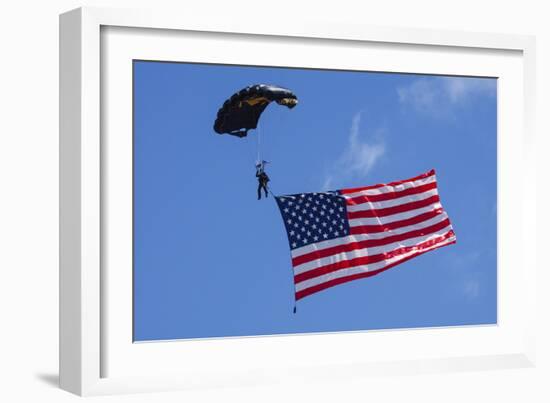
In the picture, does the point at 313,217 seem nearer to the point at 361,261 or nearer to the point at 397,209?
the point at 361,261

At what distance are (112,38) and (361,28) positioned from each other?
2.32m

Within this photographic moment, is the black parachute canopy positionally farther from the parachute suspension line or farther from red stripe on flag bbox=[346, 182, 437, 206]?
red stripe on flag bbox=[346, 182, 437, 206]

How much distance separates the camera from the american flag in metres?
9.97

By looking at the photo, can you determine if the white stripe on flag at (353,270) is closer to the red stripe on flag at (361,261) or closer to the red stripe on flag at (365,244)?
the red stripe on flag at (361,261)

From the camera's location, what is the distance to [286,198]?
9812 millimetres

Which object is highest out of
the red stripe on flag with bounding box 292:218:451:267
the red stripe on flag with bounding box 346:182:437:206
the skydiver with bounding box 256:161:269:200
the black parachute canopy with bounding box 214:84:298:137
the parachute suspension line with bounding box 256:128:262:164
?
the black parachute canopy with bounding box 214:84:298:137

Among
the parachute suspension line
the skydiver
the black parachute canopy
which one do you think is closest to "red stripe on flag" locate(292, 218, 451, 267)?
the skydiver

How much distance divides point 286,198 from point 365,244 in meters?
1.06

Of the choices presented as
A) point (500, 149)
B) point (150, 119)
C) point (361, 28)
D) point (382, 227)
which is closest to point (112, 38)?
point (150, 119)

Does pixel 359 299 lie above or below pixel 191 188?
below

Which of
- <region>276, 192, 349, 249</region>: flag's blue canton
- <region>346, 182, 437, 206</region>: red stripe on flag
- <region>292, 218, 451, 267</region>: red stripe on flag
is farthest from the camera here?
<region>346, 182, 437, 206</region>: red stripe on flag

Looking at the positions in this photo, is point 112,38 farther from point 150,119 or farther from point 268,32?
point 268,32

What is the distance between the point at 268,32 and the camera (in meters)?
9.63

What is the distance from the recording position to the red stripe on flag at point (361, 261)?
997 cm
